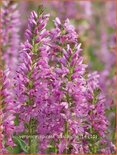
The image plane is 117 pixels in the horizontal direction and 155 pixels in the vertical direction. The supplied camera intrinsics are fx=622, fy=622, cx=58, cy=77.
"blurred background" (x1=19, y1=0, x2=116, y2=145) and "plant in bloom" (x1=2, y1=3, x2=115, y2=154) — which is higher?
"blurred background" (x1=19, y1=0, x2=116, y2=145)

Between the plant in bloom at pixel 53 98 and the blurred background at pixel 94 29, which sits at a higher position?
the blurred background at pixel 94 29

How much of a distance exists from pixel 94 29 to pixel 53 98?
9.51 m

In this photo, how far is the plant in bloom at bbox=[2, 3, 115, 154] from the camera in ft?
17.4

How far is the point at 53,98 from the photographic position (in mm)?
5262

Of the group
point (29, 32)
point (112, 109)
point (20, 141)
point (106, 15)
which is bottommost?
point (20, 141)

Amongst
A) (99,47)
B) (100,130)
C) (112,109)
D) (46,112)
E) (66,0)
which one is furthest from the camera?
(99,47)

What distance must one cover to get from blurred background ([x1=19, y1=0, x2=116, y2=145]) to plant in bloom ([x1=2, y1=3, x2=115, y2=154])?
2.21 m

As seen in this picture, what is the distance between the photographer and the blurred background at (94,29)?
32.8 feet

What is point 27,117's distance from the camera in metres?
→ 5.43

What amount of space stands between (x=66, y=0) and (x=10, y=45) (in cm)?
386

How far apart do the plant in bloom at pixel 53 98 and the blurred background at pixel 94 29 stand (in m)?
2.21

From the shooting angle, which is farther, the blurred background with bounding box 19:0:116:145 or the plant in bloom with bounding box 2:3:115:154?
the blurred background with bounding box 19:0:116:145

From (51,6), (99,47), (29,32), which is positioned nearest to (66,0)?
(51,6)

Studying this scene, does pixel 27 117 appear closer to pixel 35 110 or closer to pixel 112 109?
pixel 35 110
